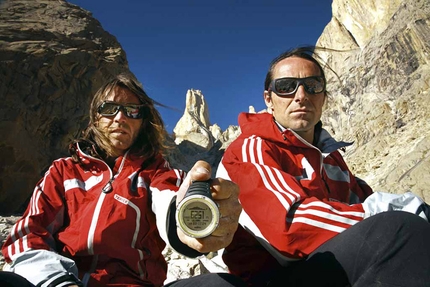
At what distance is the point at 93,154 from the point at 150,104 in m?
0.55

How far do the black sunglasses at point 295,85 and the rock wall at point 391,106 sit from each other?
651 cm

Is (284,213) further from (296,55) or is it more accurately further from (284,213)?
(296,55)

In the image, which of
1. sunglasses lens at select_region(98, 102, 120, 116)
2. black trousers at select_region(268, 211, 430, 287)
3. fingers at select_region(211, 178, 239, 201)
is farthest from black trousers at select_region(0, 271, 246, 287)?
sunglasses lens at select_region(98, 102, 120, 116)

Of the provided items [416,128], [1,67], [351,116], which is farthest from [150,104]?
[351,116]

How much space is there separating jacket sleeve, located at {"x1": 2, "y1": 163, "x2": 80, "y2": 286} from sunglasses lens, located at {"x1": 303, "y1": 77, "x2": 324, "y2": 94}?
5.52ft

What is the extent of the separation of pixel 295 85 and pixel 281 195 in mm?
966

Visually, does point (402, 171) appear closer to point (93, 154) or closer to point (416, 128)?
point (416, 128)

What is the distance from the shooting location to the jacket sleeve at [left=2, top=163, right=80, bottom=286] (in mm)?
1586

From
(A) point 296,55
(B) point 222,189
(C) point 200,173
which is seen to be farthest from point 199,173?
(A) point 296,55

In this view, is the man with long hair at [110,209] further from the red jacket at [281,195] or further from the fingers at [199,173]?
the red jacket at [281,195]

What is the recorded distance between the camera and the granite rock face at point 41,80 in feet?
39.1

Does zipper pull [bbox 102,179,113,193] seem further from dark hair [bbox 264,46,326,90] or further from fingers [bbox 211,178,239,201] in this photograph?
dark hair [bbox 264,46,326,90]

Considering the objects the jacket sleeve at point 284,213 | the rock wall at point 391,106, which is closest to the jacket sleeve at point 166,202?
the jacket sleeve at point 284,213

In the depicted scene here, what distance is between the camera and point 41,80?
526 inches
